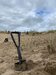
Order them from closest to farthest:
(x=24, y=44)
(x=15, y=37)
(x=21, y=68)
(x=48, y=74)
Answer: (x=48, y=74), (x=21, y=68), (x=15, y=37), (x=24, y=44)

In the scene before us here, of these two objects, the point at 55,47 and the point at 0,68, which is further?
the point at 55,47

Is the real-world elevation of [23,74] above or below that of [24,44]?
below

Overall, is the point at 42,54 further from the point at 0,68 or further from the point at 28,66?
the point at 0,68

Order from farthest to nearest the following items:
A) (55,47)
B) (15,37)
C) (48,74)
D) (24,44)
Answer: (24,44) < (55,47) < (15,37) < (48,74)

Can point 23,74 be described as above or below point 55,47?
below

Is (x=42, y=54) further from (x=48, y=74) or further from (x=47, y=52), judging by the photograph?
(x=48, y=74)

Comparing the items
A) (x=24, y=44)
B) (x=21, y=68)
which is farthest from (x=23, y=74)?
(x=24, y=44)

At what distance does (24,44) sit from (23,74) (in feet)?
12.9

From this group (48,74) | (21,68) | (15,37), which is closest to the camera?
(48,74)

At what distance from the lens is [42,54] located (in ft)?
25.1

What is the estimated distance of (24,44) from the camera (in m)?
9.71

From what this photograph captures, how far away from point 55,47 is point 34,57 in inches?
40.8

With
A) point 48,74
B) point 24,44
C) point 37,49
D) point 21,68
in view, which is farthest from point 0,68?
point 24,44

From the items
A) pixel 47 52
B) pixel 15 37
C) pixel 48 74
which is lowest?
pixel 48 74
